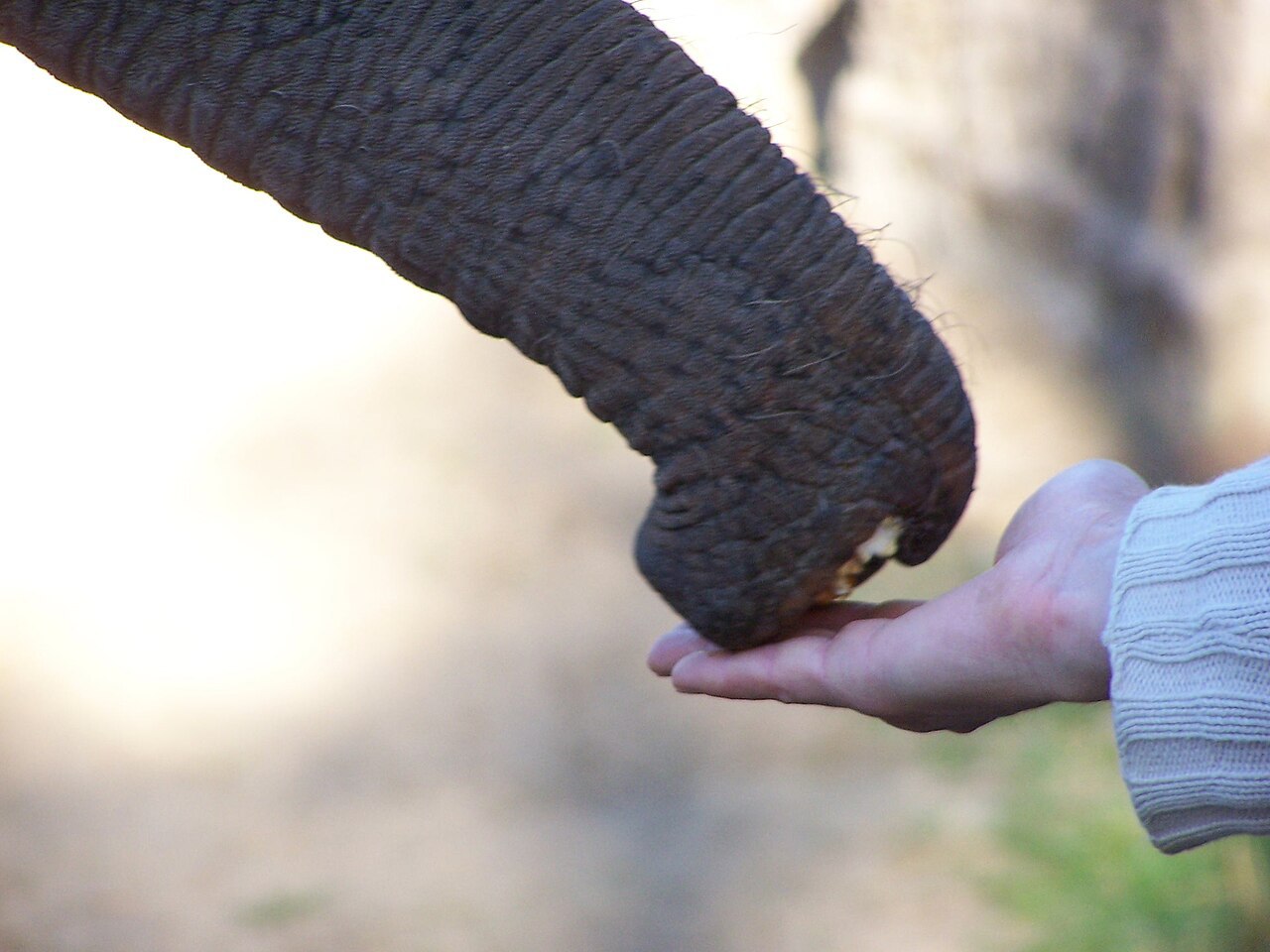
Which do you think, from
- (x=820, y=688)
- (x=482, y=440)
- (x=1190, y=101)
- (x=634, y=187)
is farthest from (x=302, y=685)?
(x=1190, y=101)

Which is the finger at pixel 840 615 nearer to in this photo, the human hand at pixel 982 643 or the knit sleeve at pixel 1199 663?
the human hand at pixel 982 643

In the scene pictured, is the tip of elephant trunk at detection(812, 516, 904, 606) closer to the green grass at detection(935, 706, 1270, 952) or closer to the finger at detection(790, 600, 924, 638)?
the finger at detection(790, 600, 924, 638)

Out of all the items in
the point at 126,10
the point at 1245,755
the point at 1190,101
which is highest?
the point at 1190,101

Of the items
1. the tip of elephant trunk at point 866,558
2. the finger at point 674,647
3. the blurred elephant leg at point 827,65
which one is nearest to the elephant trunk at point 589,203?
the tip of elephant trunk at point 866,558

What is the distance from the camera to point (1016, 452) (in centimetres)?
252

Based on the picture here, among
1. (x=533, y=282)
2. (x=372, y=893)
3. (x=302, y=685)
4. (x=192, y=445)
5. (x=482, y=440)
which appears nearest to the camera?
(x=533, y=282)

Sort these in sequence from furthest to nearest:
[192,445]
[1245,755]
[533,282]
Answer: [192,445] < [533,282] < [1245,755]

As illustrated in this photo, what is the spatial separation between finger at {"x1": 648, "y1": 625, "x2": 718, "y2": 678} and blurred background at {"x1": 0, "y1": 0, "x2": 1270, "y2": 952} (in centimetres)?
78

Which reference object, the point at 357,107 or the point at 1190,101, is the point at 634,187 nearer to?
the point at 357,107

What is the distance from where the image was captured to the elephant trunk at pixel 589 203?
76cm

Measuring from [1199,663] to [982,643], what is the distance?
154mm

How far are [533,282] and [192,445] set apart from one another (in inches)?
61.9

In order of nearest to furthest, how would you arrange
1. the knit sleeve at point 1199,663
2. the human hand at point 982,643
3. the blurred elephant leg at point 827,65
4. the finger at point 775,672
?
the knit sleeve at point 1199,663, the human hand at point 982,643, the finger at point 775,672, the blurred elephant leg at point 827,65

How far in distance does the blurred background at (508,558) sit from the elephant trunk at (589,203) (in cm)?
84
